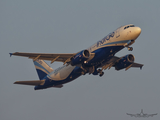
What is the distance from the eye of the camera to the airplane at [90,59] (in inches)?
1743

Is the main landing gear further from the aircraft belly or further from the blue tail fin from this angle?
the blue tail fin

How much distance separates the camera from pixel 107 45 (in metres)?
44.8

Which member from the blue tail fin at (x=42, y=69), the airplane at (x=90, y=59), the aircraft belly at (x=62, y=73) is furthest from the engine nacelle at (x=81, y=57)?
the blue tail fin at (x=42, y=69)

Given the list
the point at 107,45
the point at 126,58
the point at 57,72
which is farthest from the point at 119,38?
the point at 57,72

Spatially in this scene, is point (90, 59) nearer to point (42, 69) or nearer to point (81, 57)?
point (81, 57)

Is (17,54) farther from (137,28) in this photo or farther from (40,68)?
(137,28)

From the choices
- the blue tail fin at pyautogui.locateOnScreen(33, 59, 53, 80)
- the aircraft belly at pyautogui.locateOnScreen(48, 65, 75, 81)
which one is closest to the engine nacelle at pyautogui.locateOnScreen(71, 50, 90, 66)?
the aircraft belly at pyautogui.locateOnScreen(48, 65, 75, 81)

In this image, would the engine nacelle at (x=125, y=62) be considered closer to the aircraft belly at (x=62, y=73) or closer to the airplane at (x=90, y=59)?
the airplane at (x=90, y=59)

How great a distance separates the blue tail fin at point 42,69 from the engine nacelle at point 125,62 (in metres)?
14.2

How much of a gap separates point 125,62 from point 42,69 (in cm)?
1821

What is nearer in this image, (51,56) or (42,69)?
(51,56)

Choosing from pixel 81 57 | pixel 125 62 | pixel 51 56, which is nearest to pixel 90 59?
pixel 81 57

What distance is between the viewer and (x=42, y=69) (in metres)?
58.7

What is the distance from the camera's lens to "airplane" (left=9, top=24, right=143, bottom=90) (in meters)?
44.3
